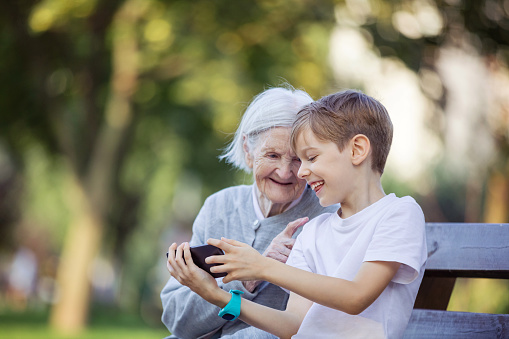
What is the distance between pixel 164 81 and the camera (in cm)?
1303

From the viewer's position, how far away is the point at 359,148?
7.75 feet

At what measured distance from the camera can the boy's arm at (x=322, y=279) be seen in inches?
85.6

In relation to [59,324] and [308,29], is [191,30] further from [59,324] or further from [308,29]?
[59,324]

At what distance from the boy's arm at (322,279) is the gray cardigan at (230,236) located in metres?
0.74

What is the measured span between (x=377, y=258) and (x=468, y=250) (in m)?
0.90

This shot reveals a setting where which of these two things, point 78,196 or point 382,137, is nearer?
point 382,137

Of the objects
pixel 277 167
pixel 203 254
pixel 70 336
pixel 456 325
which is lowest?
pixel 70 336

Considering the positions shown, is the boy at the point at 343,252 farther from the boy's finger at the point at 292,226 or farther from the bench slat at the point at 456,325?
the bench slat at the point at 456,325

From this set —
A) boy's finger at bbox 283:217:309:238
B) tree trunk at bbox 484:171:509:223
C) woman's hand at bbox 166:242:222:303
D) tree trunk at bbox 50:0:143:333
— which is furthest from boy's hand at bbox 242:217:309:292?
tree trunk at bbox 50:0:143:333

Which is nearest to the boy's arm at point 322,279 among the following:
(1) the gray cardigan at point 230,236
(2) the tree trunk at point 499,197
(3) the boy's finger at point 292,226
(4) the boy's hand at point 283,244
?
(4) the boy's hand at point 283,244

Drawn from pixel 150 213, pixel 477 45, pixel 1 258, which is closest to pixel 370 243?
pixel 477 45

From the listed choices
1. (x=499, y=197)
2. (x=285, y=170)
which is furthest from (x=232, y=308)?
(x=499, y=197)

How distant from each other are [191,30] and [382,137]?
31.2 ft

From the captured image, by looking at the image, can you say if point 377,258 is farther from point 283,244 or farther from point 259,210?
point 259,210
